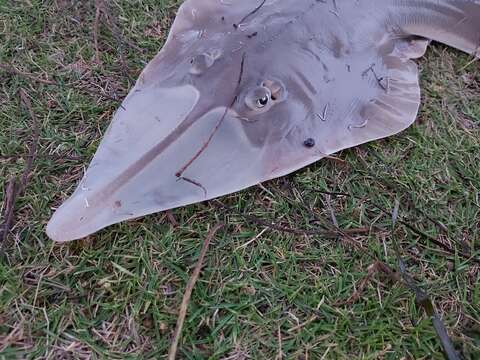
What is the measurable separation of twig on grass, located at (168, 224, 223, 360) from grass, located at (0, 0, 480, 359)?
1.3 inches

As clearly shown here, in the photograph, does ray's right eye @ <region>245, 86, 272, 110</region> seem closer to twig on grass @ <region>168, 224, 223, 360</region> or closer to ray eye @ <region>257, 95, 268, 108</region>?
ray eye @ <region>257, 95, 268, 108</region>

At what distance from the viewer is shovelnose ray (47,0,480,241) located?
5.99ft

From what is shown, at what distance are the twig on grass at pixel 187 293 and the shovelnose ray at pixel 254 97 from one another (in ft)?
0.49

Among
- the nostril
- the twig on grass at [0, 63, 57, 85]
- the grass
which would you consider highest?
the twig on grass at [0, 63, 57, 85]

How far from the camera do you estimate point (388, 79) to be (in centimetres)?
231

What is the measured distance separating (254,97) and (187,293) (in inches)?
31.4

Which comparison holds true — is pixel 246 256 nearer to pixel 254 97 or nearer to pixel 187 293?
pixel 187 293

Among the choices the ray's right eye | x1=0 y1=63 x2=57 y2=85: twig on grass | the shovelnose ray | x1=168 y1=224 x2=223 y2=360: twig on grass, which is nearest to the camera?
x1=168 y1=224 x2=223 y2=360: twig on grass

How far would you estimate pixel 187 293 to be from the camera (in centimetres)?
173

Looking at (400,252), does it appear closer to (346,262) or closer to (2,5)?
(346,262)

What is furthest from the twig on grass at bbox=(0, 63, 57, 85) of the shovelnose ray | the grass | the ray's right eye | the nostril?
the ray's right eye

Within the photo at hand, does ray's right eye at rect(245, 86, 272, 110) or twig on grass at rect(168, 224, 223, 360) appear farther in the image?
ray's right eye at rect(245, 86, 272, 110)

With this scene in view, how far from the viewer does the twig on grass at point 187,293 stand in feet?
5.33

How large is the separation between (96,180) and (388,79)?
1.35m
